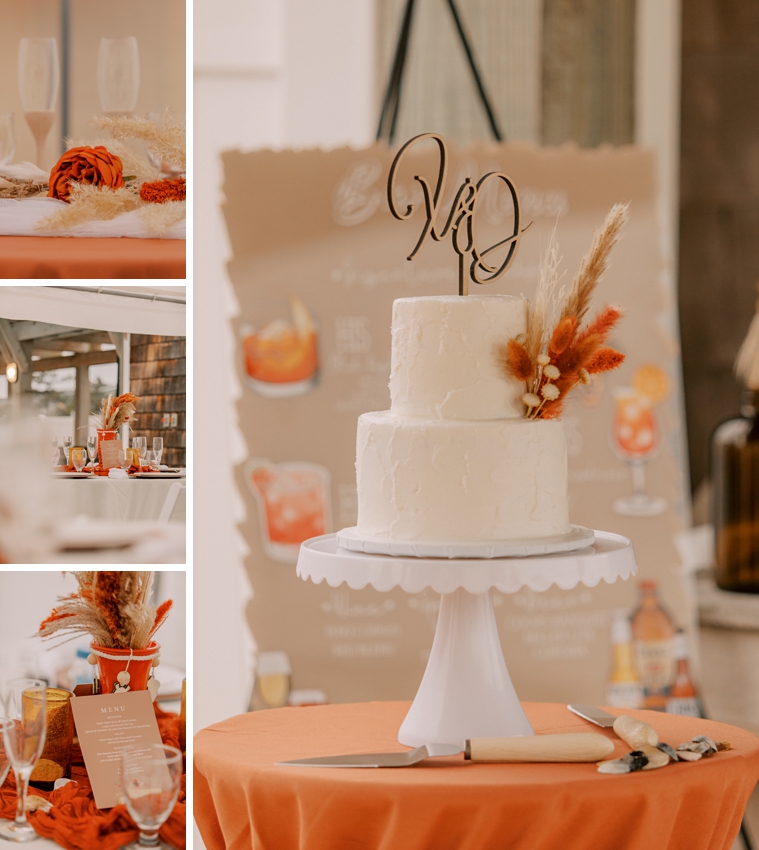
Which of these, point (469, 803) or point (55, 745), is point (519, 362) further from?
point (55, 745)

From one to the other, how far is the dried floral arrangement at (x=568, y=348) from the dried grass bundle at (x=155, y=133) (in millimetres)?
498

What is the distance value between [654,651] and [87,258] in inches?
67.5

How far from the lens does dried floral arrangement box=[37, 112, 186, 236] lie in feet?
4.25

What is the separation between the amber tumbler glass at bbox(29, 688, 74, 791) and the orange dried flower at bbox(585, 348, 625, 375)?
80 centimetres

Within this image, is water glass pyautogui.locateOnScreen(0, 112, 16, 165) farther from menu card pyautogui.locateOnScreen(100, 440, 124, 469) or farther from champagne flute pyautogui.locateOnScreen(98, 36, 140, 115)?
menu card pyautogui.locateOnScreen(100, 440, 124, 469)

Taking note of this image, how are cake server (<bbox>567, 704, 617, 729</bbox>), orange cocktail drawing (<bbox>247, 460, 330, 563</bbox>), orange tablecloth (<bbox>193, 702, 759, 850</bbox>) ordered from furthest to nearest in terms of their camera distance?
orange cocktail drawing (<bbox>247, 460, 330, 563</bbox>)
cake server (<bbox>567, 704, 617, 729</bbox>)
orange tablecloth (<bbox>193, 702, 759, 850</bbox>)

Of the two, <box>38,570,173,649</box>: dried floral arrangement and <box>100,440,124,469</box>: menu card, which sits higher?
<box>100,440,124,469</box>: menu card

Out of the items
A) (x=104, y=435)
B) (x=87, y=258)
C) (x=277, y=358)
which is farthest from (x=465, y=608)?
(x=277, y=358)

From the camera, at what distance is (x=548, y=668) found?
2416 millimetres

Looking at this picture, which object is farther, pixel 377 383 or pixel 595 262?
pixel 377 383

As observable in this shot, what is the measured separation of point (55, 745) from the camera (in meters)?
1.31

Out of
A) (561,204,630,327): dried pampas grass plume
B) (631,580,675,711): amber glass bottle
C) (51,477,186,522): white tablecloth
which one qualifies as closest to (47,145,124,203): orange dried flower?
(51,477,186,522): white tablecloth

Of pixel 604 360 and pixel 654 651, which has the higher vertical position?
pixel 604 360

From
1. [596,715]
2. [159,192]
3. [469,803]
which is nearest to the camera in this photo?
[469,803]
